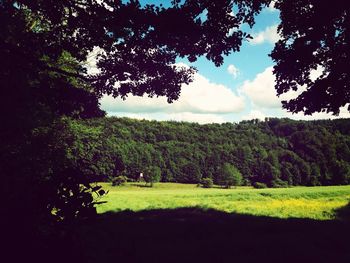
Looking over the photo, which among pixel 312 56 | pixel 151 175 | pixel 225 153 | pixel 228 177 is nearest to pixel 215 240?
pixel 312 56

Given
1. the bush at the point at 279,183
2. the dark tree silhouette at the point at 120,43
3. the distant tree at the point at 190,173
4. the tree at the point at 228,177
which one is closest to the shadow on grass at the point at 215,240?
the dark tree silhouette at the point at 120,43

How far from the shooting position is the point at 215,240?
13617 millimetres

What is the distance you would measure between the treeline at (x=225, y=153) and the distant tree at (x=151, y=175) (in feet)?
9.38

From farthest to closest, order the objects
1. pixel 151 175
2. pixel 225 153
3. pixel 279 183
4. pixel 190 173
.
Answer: pixel 225 153 < pixel 190 173 < pixel 279 183 < pixel 151 175

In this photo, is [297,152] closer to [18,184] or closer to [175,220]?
[175,220]

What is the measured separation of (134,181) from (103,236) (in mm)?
77939

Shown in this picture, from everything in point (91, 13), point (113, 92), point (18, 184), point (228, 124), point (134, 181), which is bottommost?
point (134, 181)

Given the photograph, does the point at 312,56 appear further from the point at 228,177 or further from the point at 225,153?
the point at 225,153

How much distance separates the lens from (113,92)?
979cm

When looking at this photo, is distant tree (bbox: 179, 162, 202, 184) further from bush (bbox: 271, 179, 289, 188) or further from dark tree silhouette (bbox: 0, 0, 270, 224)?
A: dark tree silhouette (bbox: 0, 0, 270, 224)

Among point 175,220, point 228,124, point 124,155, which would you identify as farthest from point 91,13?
point 228,124

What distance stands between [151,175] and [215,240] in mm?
70890

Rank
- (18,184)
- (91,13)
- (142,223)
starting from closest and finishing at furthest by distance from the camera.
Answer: (18,184)
(91,13)
(142,223)

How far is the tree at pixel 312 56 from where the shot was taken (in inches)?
450
